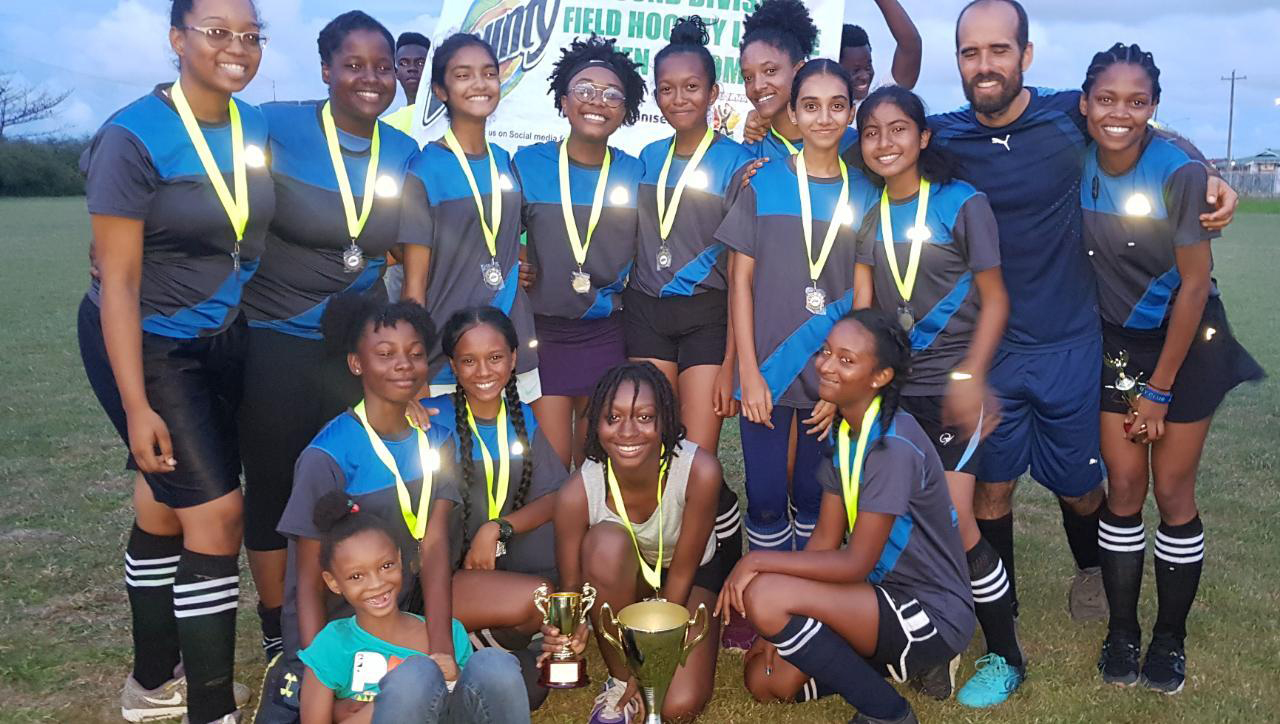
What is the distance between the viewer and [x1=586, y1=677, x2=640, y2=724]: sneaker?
334 centimetres

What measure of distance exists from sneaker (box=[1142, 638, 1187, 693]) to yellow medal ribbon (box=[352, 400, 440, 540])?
2.53 meters

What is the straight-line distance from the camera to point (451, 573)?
10.8 feet

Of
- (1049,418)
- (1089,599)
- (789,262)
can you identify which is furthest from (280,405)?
(1089,599)

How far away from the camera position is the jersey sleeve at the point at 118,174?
114 inches

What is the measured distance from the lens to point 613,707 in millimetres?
3371

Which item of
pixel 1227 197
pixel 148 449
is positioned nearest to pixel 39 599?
pixel 148 449

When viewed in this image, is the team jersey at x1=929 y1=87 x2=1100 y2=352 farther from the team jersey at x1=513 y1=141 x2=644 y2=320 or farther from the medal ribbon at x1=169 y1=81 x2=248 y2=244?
the medal ribbon at x1=169 y1=81 x2=248 y2=244

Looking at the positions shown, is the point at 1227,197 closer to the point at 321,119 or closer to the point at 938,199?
the point at 938,199

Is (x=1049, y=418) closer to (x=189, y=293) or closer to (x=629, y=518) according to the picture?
(x=629, y=518)

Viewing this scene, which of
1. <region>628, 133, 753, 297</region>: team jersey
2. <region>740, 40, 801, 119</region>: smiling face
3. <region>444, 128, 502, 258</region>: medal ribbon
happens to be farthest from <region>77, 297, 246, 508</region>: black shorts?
<region>740, 40, 801, 119</region>: smiling face

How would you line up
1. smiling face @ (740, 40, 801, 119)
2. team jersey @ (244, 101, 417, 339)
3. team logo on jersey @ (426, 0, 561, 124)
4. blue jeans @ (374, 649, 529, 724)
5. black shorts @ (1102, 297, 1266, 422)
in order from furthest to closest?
team logo on jersey @ (426, 0, 561, 124), smiling face @ (740, 40, 801, 119), black shorts @ (1102, 297, 1266, 422), team jersey @ (244, 101, 417, 339), blue jeans @ (374, 649, 529, 724)

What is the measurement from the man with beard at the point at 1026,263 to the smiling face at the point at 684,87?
0.93 meters

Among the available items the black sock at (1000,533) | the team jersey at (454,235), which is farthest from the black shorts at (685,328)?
the black sock at (1000,533)

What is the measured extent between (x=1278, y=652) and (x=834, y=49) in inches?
179
